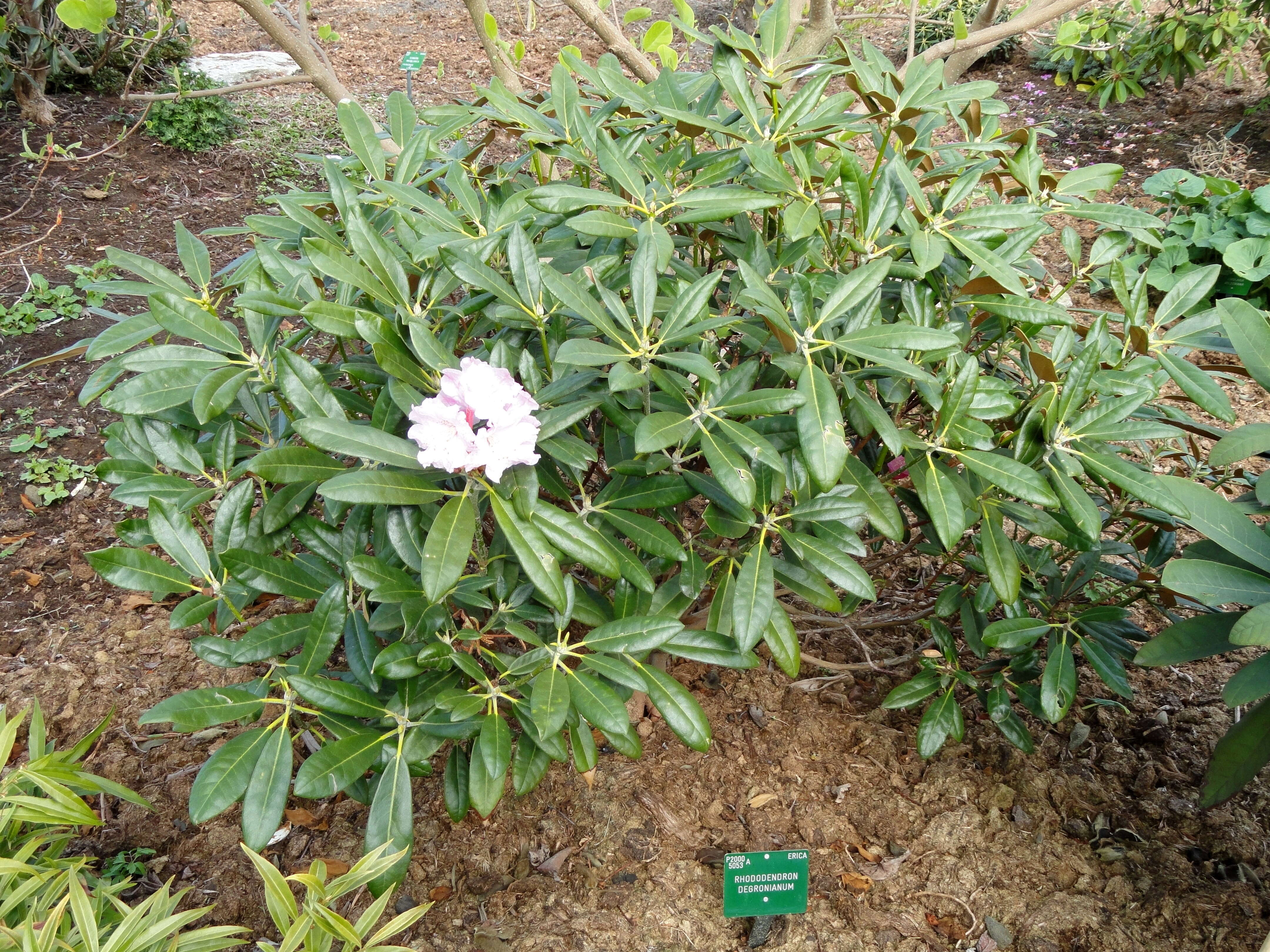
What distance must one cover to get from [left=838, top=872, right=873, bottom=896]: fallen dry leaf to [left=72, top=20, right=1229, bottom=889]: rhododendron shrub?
52 cm

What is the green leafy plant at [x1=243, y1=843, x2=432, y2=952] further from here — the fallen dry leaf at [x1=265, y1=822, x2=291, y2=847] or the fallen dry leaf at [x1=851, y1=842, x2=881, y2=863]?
the fallen dry leaf at [x1=851, y1=842, x2=881, y2=863]

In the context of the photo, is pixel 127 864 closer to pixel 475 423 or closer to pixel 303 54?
pixel 475 423

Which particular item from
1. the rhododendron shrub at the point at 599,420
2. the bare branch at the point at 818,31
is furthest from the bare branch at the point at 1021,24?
the rhododendron shrub at the point at 599,420

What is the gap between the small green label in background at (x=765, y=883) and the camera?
5.24 ft

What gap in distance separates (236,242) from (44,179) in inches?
43.4

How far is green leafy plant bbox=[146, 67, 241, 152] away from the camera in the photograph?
457 cm

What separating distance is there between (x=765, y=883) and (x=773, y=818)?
0.84ft

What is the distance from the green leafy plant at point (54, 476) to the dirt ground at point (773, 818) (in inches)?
6.3

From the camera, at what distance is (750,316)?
57.4 inches

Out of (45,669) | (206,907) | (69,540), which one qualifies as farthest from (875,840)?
(69,540)

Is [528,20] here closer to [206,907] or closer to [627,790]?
[627,790]

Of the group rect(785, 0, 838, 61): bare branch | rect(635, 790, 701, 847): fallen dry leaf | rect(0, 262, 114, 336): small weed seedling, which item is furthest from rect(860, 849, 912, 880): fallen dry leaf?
rect(0, 262, 114, 336): small weed seedling

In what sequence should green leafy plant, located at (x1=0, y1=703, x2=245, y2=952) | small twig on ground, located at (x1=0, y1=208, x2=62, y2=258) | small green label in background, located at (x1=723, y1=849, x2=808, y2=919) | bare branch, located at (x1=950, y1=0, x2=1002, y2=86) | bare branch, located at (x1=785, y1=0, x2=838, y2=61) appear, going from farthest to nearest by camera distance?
small twig on ground, located at (x1=0, y1=208, x2=62, y2=258) < bare branch, located at (x1=950, y1=0, x2=1002, y2=86) < bare branch, located at (x1=785, y1=0, x2=838, y2=61) < small green label in background, located at (x1=723, y1=849, x2=808, y2=919) < green leafy plant, located at (x1=0, y1=703, x2=245, y2=952)

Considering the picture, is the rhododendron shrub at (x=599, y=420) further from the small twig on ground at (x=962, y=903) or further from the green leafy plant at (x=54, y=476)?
the green leafy plant at (x=54, y=476)
